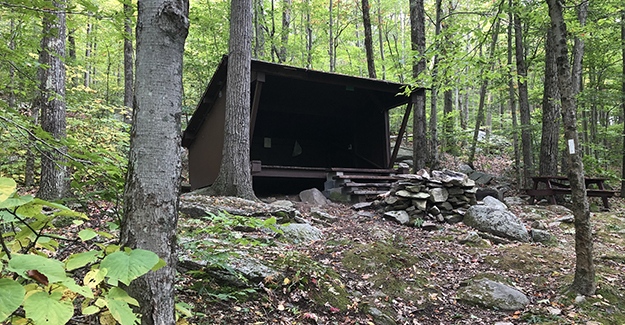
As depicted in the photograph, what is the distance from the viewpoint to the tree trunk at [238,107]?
695 centimetres

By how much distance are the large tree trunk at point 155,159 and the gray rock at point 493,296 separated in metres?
3.23

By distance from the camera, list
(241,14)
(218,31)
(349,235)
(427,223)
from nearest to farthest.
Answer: (349,235) < (427,223) < (241,14) < (218,31)

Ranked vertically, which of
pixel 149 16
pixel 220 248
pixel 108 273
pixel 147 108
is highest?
pixel 149 16

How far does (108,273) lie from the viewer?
3.24 feet

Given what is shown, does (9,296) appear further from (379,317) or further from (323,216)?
(323,216)

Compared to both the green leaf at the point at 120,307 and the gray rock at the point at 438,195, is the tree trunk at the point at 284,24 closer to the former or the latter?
the gray rock at the point at 438,195

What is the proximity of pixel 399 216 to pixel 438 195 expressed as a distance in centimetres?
109

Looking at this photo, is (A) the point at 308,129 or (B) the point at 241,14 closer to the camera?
(B) the point at 241,14

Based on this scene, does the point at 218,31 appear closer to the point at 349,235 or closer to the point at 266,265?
the point at 349,235

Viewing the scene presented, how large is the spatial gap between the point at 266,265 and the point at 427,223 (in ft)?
14.5

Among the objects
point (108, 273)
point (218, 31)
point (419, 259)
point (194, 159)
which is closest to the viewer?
point (108, 273)

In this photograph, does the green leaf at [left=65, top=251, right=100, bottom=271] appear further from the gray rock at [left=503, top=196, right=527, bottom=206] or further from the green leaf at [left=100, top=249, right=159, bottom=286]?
the gray rock at [left=503, top=196, right=527, bottom=206]

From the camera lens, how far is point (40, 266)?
0.92 m

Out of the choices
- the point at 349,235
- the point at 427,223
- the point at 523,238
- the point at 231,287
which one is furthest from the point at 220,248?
the point at 523,238
